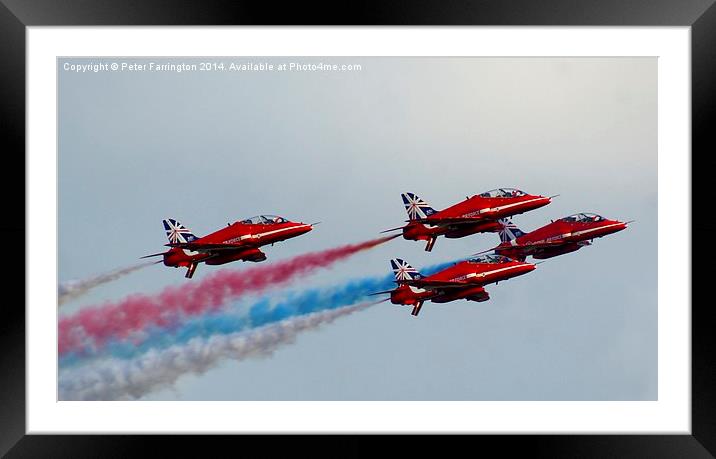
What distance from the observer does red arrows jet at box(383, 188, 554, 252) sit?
64.9 ft

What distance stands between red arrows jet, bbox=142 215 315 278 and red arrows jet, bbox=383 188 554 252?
6.11 feet

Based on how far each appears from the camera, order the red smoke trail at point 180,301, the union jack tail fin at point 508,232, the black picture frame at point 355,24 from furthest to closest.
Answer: the union jack tail fin at point 508,232
the red smoke trail at point 180,301
the black picture frame at point 355,24

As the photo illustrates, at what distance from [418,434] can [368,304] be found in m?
2.86

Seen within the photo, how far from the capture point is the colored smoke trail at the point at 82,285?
60.4 ft

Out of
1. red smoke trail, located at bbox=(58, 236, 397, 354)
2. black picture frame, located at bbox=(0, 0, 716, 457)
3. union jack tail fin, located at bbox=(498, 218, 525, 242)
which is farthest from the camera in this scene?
union jack tail fin, located at bbox=(498, 218, 525, 242)

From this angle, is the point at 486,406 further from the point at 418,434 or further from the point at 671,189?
the point at 671,189

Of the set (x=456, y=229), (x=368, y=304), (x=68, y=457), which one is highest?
(x=456, y=229)

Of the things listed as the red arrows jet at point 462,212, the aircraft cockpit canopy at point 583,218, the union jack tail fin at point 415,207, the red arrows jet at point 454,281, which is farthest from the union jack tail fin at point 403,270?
the aircraft cockpit canopy at point 583,218

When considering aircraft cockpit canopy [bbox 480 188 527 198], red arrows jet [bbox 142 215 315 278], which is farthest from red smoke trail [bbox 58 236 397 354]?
aircraft cockpit canopy [bbox 480 188 527 198]

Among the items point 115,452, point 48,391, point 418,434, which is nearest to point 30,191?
point 48,391

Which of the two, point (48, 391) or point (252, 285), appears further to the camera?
point (252, 285)

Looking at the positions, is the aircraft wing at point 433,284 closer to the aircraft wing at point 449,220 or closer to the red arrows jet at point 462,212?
the red arrows jet at point 462,212

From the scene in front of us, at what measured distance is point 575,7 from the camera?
680 inches

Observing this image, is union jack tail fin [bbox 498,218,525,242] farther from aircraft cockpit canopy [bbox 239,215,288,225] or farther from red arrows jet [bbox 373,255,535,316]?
aircraft cockpit canopy [bbox 239,215,288,225]
